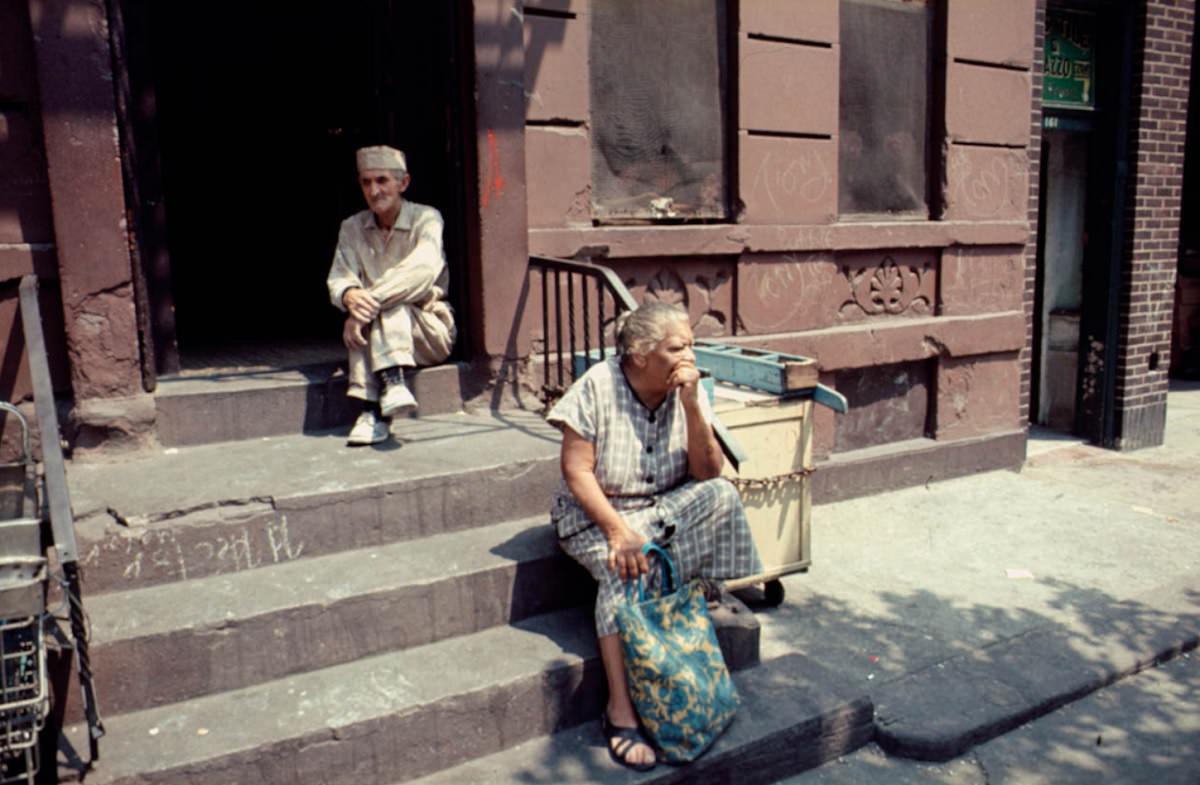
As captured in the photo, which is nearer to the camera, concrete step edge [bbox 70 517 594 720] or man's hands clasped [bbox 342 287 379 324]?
concrete step edge [bbox 70 517 594 720]

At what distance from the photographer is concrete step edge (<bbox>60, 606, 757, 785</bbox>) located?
309 centimetres

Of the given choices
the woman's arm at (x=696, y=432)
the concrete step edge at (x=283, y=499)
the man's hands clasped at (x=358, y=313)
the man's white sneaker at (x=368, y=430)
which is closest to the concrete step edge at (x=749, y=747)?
the woman's arm at (x=696, y=432)

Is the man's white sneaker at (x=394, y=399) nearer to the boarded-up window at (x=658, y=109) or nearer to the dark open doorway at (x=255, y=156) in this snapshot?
the boarded-up window at (x=658, y=109)

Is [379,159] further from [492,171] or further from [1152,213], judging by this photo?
[1152,213]

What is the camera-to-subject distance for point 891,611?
4941 mm

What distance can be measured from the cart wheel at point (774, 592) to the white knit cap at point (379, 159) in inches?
109

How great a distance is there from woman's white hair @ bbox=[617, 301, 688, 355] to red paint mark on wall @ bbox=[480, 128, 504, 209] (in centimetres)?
197

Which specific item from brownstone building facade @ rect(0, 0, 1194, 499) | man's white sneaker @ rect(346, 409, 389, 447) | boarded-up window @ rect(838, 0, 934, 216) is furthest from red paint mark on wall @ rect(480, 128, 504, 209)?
boarded-up window @ rect(838, 0, 934, 216)

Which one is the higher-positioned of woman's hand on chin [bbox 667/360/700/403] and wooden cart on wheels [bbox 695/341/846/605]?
woman's hand on chin [bbox 667/360/700/403]

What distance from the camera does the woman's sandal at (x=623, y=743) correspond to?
335 centimetres

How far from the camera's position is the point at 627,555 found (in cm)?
351

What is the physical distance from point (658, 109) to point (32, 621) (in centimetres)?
455

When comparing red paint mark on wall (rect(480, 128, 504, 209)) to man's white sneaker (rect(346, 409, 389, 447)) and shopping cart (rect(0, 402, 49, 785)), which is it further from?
shopping cart (rect(0, 402, 49, 785))

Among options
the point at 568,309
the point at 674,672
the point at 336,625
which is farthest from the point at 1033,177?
the point at 336,625
